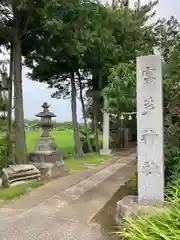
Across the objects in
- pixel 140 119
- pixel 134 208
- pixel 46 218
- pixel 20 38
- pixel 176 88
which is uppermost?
pixel 20 38

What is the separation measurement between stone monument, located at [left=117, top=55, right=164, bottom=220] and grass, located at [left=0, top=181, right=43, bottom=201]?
2.56m

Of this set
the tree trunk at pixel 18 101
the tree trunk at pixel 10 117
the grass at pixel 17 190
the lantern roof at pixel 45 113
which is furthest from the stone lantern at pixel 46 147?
the grass at pixel 17 190

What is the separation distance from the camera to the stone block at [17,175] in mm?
6535

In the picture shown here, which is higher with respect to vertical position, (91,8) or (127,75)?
(91,8)

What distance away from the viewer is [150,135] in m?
3.79

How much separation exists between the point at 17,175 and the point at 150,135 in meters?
3.90

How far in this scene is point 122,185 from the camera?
6520 millimetres

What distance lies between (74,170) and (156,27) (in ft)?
24.8

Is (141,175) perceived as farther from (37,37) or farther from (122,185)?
(37,37)

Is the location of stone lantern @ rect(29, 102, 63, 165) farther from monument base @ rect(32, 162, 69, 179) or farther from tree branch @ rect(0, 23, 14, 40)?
tree branch @ rect(0, 23, 14, 40)

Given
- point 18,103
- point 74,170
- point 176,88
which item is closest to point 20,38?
point 18,103

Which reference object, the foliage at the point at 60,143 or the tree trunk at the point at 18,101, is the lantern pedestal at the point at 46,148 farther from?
the foliage at the point at 60,143

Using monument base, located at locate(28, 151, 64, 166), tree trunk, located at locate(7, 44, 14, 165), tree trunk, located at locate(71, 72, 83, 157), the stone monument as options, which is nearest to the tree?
tree trunk, located at locate(7, 44, 14, 165)

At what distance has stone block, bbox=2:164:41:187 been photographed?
21.4 ft
